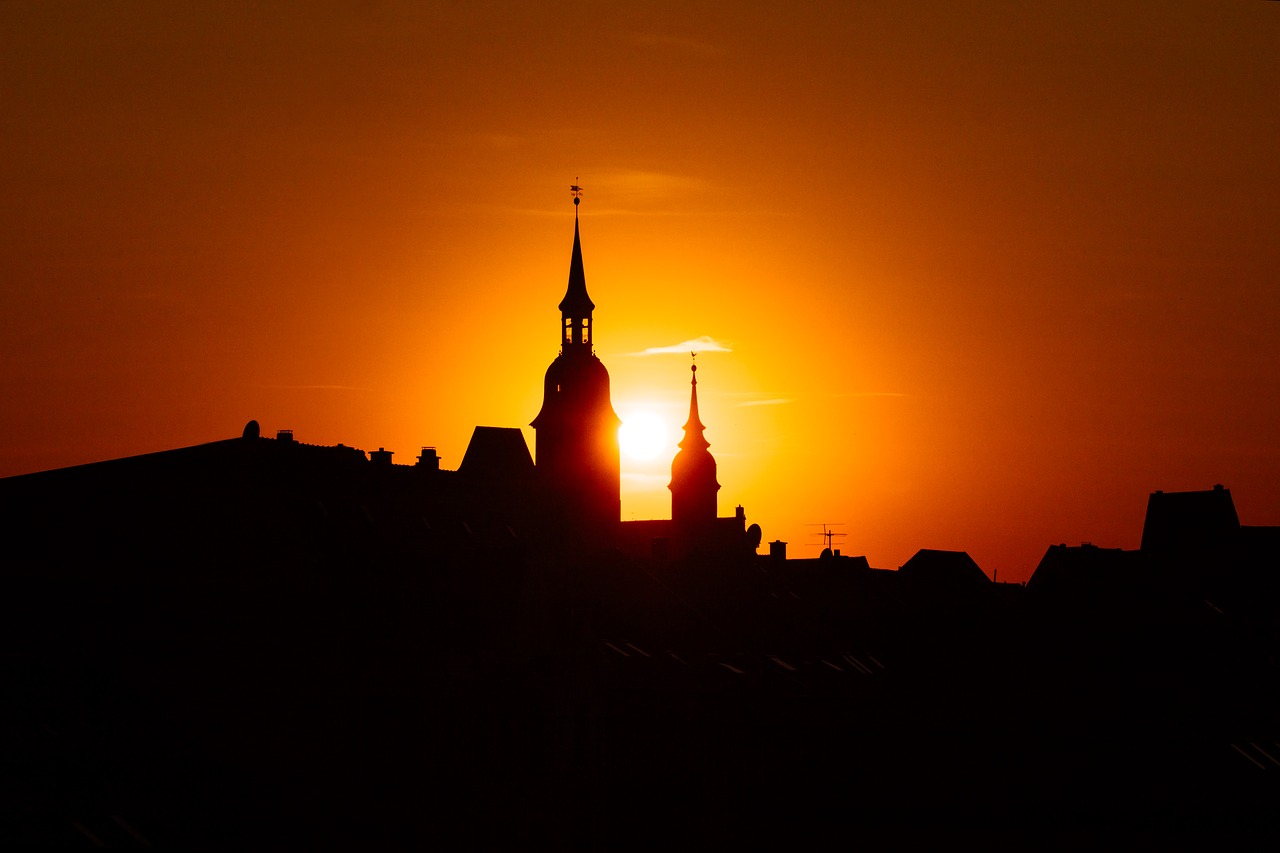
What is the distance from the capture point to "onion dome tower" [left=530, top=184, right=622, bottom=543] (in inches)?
4734

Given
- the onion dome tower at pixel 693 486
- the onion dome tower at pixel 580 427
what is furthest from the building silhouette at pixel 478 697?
the onion dome tower at pixel 693 486

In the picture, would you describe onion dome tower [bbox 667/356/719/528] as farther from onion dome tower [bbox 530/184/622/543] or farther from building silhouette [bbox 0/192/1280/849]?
building silhouette [bbox 0/192/1280/849]

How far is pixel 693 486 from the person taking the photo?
138625 millimetres

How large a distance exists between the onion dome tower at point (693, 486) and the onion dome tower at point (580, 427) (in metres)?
15.4

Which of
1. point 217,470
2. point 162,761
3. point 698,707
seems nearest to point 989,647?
point 698,707

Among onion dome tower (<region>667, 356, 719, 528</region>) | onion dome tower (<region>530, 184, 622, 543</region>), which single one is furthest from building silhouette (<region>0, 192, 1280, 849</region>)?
onion dome tower (<region>667, 356, 719, 528</region>)

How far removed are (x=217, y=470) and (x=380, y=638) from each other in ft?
32.4

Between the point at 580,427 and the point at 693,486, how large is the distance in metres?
20.4

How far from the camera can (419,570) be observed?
66.9m

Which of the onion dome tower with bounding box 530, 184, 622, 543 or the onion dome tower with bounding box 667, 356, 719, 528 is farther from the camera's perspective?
the onion dome tower with bounding box 667, 356, 719, 528

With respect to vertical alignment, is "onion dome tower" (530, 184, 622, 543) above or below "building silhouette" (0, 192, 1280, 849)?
above

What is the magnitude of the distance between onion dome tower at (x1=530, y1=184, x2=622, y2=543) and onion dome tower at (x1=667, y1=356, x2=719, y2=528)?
50.5 feet

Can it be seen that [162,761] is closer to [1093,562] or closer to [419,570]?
[419,570]

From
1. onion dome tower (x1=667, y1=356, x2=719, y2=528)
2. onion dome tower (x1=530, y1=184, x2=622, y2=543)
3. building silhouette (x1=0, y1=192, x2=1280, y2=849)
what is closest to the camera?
building silhouette (x1=0, y1=192, x2=1280, y2=849)
